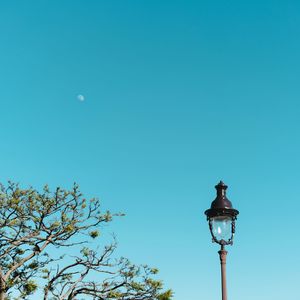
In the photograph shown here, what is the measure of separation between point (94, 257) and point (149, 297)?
3429 millimetres

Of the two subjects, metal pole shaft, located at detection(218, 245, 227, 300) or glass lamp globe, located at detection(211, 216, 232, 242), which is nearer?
metal pole shaft, located at detection(218, 245, 227, 300)

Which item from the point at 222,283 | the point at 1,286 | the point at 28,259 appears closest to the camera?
the point at 222,283

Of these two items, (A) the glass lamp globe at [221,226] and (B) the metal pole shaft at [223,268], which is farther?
(A) the glass lamp globe at [221,226]

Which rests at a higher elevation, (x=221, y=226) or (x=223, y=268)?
(x=221, y=226)

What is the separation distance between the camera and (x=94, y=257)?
25656 mm

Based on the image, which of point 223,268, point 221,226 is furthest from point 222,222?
point 223,268

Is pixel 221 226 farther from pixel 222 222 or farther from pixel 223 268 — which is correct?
pixel 223 268

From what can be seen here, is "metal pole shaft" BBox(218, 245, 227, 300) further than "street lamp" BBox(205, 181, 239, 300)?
No

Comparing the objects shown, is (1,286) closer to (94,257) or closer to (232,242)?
(94,257)

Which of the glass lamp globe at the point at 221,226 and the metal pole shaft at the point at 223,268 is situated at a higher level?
the glass lamp globe at the point at 221,226

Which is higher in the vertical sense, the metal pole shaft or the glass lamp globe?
the glass lamp globe

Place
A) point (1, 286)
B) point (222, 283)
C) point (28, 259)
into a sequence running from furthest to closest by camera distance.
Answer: point (28, 259) < point (1, 286) < point (222, 283)

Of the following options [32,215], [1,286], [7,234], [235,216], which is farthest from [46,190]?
[235,216]

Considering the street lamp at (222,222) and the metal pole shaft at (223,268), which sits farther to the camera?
the street lamp at (222,222)
